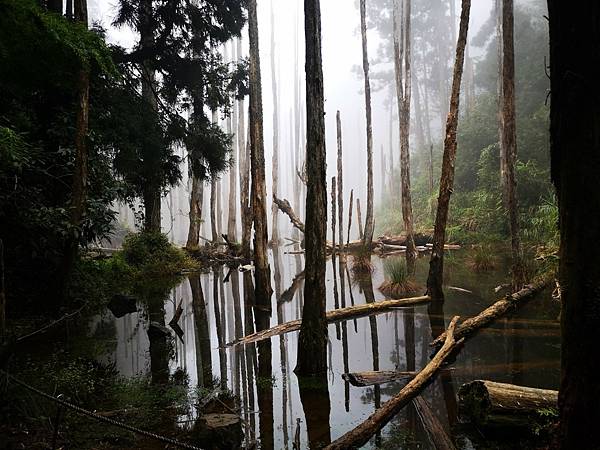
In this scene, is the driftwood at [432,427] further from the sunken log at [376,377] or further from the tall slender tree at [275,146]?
the tall slender tree at [275,146]

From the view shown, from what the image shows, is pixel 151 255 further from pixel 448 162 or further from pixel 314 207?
pixel 314 207

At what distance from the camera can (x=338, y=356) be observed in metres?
5.68

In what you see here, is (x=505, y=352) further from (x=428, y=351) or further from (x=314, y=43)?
(x=314, y=43)

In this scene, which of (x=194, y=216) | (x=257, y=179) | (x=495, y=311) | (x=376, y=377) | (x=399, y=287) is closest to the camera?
(x=376, y=377)

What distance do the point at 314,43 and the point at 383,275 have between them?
9293 mm

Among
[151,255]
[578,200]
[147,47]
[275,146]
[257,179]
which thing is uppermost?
[275,146]

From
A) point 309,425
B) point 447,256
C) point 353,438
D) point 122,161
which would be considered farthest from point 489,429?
point 447,256

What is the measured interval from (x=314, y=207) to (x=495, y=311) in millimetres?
3854

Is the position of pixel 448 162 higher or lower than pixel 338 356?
higher

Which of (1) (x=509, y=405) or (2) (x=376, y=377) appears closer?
(1) (x=509, y=405)

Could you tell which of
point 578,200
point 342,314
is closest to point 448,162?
point 342,314

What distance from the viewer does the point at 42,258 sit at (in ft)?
24.7

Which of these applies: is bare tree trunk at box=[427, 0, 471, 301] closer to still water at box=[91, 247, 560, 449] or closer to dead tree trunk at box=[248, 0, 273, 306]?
still water at box=[91, 247, 560, 449]

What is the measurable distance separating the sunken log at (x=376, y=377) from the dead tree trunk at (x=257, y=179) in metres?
4.51
